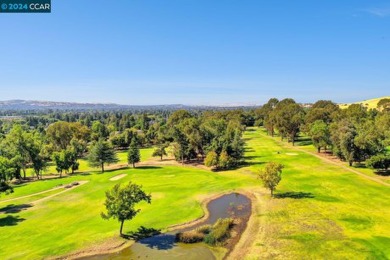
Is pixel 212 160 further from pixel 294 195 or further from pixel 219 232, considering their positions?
pixel 219 232

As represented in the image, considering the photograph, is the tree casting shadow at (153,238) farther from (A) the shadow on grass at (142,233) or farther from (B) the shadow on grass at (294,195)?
(B) the shadow on grass at (294,195)

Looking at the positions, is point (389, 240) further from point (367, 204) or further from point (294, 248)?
point (367, 204)

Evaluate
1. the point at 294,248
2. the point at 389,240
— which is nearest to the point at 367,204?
the point at 389,240

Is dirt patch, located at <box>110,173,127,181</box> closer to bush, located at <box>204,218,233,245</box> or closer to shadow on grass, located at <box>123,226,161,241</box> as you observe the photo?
shadow on grass, located at <box>123,226,161,241</box>

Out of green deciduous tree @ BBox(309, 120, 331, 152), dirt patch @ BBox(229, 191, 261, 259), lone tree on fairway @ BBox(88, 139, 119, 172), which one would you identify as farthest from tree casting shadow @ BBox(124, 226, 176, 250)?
green deciduous tree @ BBox(309, 120, 331, 152)

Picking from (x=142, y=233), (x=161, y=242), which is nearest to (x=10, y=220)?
(x=142, y=233)
